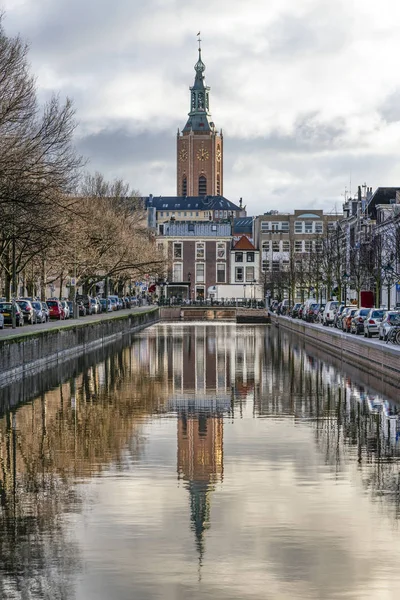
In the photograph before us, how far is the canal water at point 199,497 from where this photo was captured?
12.3 m

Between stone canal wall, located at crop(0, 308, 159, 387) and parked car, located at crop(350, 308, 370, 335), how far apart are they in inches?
543

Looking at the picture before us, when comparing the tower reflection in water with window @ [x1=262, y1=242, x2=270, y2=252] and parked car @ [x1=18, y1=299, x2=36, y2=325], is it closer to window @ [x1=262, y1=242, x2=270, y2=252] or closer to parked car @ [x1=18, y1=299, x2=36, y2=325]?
parked car @ [x1=18, y1=299, x2=36, y2=325]

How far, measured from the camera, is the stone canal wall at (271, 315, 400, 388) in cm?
3972

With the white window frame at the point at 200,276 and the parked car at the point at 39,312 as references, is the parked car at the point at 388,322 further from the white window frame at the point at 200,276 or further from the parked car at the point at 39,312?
the white window frame at the point at 200,276

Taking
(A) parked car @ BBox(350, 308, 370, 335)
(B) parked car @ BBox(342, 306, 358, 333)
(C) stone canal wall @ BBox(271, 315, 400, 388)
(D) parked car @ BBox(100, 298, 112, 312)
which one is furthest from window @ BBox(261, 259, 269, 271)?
(A) parked car @ BBox(350, 308, 370, 335)

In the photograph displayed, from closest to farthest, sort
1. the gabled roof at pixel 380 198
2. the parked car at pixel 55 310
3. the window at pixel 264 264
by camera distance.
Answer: the parked car at pixel 55 310 < the gabled roof at pixel 380 198 < the window at pixel 264 264

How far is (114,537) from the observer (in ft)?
46.6

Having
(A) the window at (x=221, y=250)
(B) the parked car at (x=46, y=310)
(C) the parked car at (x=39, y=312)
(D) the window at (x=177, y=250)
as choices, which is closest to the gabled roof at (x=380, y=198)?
(B) the parked car at (x=46, y=310)

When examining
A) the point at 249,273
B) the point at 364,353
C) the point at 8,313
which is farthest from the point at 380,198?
the point at 364,353

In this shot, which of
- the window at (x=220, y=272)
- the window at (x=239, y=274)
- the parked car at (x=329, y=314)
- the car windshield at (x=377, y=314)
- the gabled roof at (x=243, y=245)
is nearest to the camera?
the car windshield at (x=377, y=314)

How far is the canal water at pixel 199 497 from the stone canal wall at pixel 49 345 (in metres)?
3.49

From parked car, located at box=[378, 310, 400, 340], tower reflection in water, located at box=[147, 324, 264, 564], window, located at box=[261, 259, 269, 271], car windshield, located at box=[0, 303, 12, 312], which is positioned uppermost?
window, located at box=[261, 259, 269, 271]

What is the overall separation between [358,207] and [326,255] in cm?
1484

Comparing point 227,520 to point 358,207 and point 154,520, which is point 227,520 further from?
point 358,207
